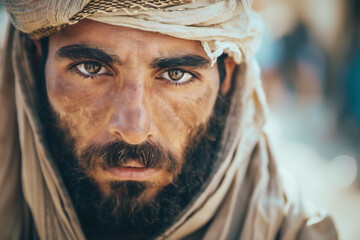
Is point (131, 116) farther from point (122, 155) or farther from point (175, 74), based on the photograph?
point (175, 74)

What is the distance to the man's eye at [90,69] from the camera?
5.14ft

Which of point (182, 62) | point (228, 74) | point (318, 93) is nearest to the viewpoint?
point (182, 62)

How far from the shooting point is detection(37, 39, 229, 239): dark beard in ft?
5.38

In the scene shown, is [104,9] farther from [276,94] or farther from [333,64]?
[333,64]

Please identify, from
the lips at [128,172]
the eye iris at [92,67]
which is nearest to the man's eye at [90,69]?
the eye iris at [92,67]

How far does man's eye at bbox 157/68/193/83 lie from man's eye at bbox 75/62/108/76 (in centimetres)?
28

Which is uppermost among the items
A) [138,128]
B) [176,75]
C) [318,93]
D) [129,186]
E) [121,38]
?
[318,93]

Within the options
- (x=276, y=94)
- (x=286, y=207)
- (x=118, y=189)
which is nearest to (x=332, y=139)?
(x=276, y=94)

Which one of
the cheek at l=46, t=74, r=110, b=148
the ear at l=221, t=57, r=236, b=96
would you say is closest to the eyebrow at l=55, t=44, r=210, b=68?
the cheek at l=46, t=74, r=110, b=148

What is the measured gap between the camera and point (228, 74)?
1898 mm

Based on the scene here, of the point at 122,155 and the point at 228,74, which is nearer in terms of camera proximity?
the point at 122,155

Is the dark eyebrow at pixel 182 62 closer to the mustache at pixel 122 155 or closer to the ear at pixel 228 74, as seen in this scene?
the ear at pixel 228 74

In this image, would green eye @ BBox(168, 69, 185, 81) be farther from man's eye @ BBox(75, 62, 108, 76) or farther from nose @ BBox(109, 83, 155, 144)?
man's eye @ BBox(75, 62, 108, 76)

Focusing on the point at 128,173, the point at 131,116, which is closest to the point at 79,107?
the point at 131,116
